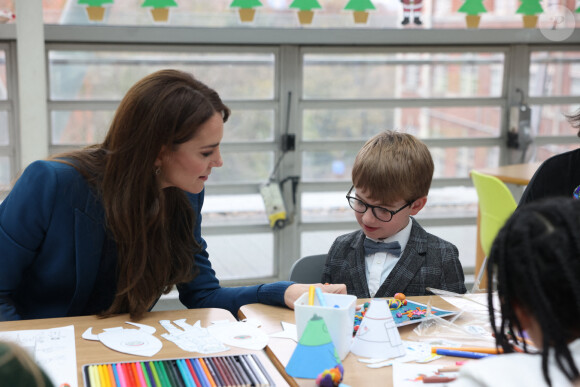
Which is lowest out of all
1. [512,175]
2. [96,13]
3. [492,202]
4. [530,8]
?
[492,202]

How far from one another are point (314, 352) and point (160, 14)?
288 centimetres

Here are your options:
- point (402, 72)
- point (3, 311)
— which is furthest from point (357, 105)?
point (3, 311)

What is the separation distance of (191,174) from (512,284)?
3.23ft

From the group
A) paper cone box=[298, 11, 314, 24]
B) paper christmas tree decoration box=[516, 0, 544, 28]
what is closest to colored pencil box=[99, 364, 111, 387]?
paper cone box=[298, 11, 314, 24]

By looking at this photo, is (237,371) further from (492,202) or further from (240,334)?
(492,202)

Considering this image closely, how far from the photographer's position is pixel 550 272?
0.89m

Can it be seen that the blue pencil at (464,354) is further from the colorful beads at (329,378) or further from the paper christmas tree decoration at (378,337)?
the colorful beads at (329,378)

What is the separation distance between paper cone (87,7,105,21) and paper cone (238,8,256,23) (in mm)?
754

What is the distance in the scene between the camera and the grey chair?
2037mm

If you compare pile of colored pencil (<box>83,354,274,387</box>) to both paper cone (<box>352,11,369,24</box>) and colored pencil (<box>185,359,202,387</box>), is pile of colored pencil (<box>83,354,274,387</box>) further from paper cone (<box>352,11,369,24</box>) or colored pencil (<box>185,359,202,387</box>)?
paper cone (<box>352,11,369,24</box>)

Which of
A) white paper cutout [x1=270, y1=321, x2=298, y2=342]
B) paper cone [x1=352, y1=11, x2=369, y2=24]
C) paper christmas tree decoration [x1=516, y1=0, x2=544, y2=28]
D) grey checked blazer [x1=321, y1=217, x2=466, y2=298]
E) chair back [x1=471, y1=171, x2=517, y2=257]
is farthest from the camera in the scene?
paper christmas tree decoration [x1=516, y1=0, x2=544, y2=28]

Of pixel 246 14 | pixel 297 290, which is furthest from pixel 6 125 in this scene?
pixel 297 290

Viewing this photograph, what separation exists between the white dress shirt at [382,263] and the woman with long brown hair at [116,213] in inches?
13.0

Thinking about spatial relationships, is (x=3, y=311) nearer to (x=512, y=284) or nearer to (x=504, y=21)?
(x=512, y=284)
